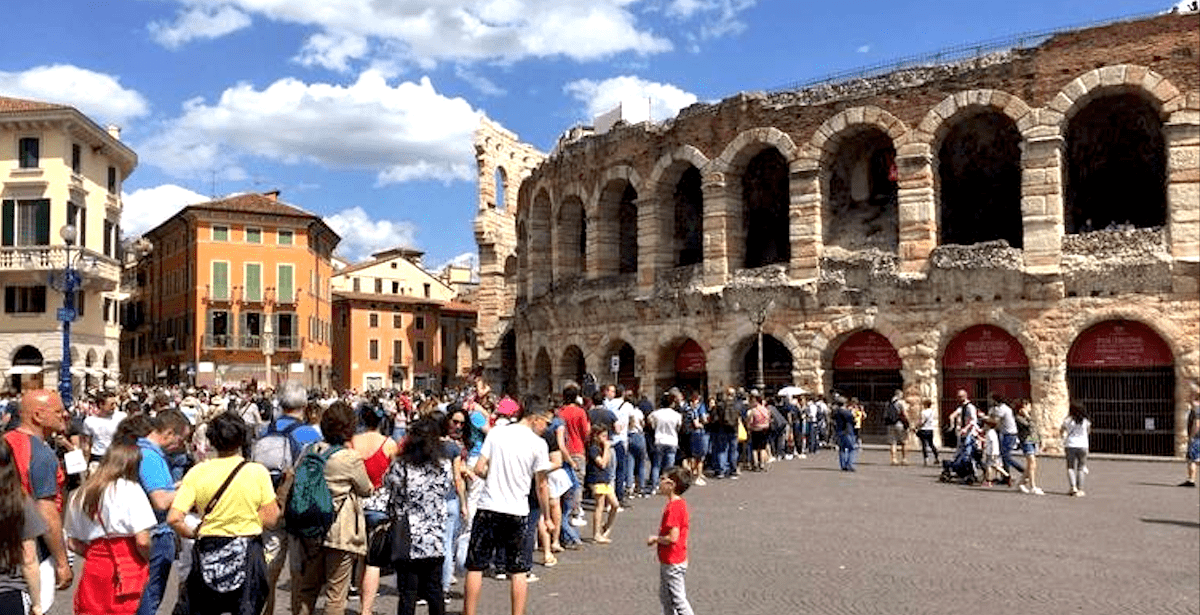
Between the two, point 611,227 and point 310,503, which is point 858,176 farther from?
point 310,503

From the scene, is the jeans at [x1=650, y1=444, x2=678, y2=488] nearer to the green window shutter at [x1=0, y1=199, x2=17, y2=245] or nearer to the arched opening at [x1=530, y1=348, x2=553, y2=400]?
the arched opening at [x1=530, y1=348, x2=553, y2=400]

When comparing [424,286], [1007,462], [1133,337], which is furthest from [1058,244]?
[424,286]

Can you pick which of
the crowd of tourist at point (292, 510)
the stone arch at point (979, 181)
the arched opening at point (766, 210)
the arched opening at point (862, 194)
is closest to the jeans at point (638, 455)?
the crowd of tourist at point (292, 510)

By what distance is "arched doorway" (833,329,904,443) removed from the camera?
25.4 meters

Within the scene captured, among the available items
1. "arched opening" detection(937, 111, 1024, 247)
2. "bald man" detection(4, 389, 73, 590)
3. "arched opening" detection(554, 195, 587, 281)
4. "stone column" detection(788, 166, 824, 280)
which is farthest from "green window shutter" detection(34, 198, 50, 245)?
"bald man" detection(4, 389, 73, 590)

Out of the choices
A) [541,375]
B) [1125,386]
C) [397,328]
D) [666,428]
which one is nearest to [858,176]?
[1125,386]

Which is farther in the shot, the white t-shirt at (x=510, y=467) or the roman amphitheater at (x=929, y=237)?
the roman amphitheater at (x=929, y=237)

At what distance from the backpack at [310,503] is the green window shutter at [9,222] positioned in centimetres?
3739

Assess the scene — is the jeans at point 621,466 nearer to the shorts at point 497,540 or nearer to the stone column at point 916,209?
the shorts at point 497,540

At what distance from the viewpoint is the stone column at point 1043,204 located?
2278cm

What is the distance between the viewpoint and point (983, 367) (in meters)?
24.0

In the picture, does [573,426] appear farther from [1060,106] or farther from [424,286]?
[424,286]

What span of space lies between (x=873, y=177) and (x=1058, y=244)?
6554 millimetres

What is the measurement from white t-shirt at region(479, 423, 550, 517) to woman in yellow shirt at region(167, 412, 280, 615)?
6.24 ft
